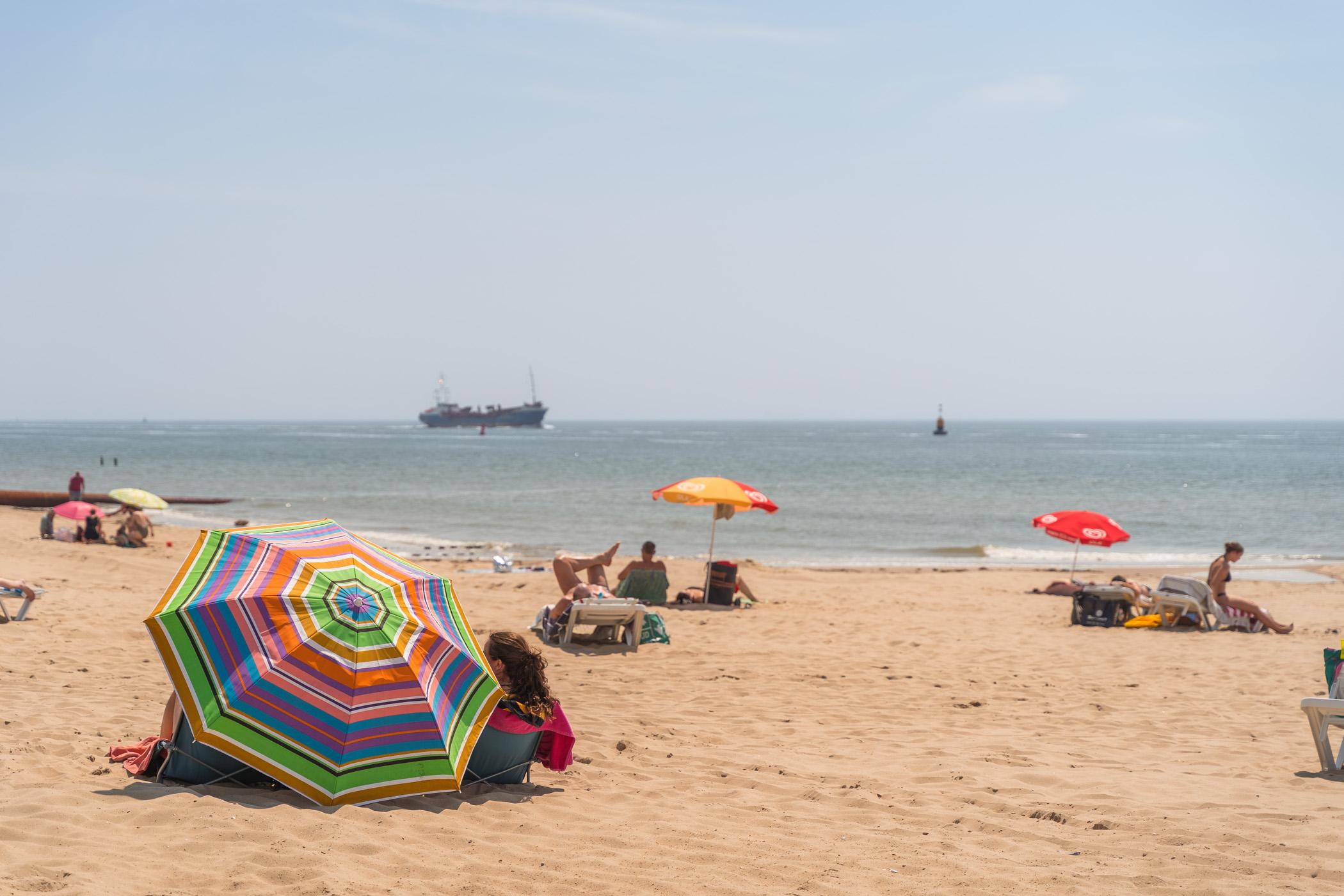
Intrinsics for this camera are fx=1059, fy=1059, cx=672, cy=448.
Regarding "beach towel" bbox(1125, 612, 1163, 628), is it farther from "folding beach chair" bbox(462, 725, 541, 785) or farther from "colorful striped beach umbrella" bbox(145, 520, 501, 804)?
"colorful striped beach umbrella" bbox(145, 520, 501, 804)

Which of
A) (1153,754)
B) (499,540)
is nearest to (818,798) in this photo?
(1153,754)

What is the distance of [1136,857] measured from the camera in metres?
4.45

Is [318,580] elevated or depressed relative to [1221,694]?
elevated

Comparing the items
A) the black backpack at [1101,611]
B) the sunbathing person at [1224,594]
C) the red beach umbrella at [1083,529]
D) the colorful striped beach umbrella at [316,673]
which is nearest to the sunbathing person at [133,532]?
the red beach umbrella at [1083,529]

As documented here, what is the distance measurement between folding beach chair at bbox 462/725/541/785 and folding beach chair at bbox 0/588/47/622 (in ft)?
20.4

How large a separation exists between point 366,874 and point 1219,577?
1102 cm

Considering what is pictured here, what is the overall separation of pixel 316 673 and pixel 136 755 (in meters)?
1.29

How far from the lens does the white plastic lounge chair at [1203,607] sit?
11.9 meters

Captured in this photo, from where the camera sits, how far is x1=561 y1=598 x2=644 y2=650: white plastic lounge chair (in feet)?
31.9

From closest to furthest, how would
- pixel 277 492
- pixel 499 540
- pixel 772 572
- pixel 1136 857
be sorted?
pixel 1136 857, pixel 772 572, pixel 499 540, pixel 277 492

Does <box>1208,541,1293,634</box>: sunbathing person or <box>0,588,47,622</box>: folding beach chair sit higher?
<box>1208,541,1293,634</box>: sunbathing person

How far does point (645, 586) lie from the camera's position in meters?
12.9

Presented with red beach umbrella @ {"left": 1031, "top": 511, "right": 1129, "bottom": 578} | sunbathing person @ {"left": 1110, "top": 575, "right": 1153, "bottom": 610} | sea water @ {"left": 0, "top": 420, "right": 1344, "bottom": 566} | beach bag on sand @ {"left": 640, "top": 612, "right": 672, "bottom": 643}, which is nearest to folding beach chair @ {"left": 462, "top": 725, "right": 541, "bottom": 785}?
beach bag on sand @ {"left": 640, "top": 612, "right": 672, "bottom": 643}

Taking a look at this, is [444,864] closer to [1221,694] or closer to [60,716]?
[60,716]
